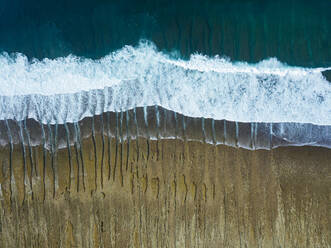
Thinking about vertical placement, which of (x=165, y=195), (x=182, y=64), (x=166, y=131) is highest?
(x=182, y=64)

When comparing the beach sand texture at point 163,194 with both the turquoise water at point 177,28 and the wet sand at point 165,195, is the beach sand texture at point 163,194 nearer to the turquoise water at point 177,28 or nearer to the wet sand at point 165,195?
the wet sand at point 165,195

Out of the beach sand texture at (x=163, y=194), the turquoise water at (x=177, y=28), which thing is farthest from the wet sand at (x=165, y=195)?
the turquoise water at (x=177, y=28)

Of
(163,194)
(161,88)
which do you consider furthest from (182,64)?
(163,194)

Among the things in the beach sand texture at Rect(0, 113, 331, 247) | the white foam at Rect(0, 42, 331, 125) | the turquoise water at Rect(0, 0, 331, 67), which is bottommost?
the beach sand texture at Rect(0, 113, 331, 247)

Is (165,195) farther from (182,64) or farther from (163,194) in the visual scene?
(182,64)

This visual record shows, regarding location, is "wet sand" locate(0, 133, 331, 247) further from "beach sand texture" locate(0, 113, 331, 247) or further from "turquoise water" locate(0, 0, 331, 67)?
"turquoise water" locate(0, 0, 331, 67)

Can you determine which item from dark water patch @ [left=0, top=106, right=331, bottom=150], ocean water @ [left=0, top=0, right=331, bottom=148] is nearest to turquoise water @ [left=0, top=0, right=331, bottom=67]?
ocean water @ [left=0, top=0, right=331, bottom=148]

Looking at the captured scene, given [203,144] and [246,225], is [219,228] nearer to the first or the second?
[246,225]
